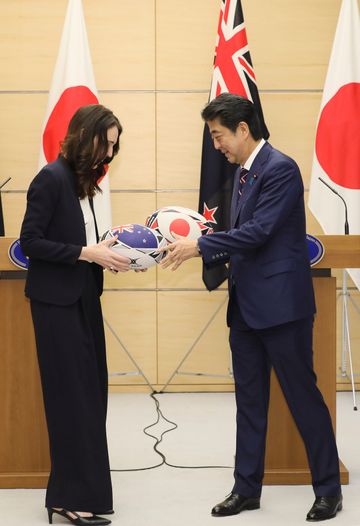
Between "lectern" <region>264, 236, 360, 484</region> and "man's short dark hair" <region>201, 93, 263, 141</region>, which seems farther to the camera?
"lectern" <region>264, 236, 360, 484</region>

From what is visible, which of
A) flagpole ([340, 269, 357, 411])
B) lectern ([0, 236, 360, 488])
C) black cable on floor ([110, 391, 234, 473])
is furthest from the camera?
flagpole ([340, 269, 357, 411])

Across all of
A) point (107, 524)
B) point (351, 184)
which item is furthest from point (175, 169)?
point (107, 524)

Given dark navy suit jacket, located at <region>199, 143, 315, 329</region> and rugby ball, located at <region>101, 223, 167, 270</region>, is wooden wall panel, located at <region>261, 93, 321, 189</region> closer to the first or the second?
dark navy suit jacket, located at <region>199, 143, 315, 329</region>

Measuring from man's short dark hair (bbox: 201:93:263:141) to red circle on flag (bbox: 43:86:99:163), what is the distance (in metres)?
2.36

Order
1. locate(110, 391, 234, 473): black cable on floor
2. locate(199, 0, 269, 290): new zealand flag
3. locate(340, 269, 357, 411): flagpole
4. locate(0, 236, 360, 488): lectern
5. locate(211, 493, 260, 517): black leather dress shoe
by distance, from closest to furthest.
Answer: locate(211, 493, 260, 517): black leather dress shoe
locate(0, 236, 360, 488): lectern
locate(110, 391, 234, 473): black cable on floor
locate(199, 0, 269, 290): new zealand flag
locate(340, 269, 357, 411): flagpole

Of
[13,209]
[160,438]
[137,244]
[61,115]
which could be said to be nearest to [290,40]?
[61,115]

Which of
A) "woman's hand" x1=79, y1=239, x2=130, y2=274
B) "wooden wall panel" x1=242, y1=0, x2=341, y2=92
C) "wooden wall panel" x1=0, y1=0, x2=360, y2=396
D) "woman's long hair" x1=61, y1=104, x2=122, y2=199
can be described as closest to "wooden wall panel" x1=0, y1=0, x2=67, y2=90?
"wooden wall panel" x1=0, y1=0, x2=360, y2=396

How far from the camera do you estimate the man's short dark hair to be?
294 centimetres

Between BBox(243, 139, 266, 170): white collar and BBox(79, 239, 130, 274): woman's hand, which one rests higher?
BBox(243, 139, 266, 170): white collar

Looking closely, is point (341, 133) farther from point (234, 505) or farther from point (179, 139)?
point (234, 505)

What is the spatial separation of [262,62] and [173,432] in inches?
105

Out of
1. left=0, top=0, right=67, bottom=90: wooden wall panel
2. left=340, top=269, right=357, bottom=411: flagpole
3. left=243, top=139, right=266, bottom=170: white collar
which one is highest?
left=0, top=0, right=67, bottom=90: wooden wall panel

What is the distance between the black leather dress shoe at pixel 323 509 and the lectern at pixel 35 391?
1.32ft

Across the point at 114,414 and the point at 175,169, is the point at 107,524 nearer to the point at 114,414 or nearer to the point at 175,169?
the point at 114,414
